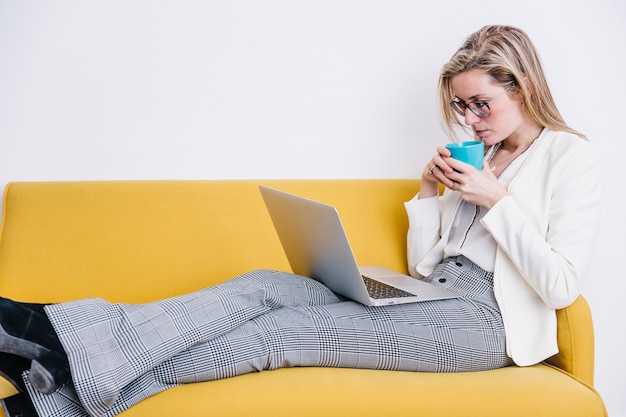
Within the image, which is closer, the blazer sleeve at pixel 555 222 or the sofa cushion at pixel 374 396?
the sofa cushion at pixel 374 396

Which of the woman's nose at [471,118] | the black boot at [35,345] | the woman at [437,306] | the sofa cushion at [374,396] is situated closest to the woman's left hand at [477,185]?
the woman at [437,306]

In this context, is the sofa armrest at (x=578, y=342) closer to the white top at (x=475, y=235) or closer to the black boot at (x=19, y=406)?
the white top at (x=475, y=235)

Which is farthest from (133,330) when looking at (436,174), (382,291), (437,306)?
(436,174)

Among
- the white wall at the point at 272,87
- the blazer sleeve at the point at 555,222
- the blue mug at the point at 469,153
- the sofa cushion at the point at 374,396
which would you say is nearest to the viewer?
the sofa cushion at the point at 374,396

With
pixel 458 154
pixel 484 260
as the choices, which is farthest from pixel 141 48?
pixel 484 260

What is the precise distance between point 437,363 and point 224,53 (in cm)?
129

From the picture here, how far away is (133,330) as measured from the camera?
136 centimetres

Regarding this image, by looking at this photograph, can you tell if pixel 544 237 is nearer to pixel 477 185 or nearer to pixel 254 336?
pixel 477 185

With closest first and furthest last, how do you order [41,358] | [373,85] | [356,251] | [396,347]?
1. [41,358]
2. [396,347]
3. [356,251]
4. [373,85]

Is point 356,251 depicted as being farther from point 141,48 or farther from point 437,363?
point 141,48

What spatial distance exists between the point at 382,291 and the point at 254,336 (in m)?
0.39

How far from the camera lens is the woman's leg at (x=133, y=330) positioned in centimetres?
128

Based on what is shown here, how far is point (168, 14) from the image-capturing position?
7.28ft

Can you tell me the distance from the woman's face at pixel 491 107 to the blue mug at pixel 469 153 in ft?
0.34
